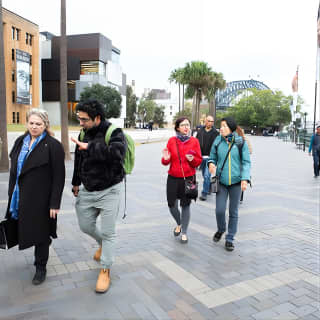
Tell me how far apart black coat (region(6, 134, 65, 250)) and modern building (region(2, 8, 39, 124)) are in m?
48.9

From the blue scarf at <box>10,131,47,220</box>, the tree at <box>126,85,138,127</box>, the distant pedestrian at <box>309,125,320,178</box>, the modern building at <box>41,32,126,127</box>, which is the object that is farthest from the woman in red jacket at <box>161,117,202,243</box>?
the tree at <box>126,85,138,127</box>

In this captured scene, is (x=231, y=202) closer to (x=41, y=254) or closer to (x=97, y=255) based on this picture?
(x=97, y=255)

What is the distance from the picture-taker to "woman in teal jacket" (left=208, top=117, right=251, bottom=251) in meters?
4.02

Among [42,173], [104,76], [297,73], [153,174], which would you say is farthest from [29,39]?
[42,173]

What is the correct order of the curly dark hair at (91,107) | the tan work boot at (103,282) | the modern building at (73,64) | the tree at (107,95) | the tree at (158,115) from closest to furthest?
the curly dark hair at (91,107), the tan work boot at (103,282), the tree at (107,95), the modern building at (73,64), the tree at (158,115)

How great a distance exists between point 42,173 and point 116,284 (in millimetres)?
1254

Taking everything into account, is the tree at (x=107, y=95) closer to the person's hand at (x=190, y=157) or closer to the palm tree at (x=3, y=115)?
the palm tree at (x=3, y=115)

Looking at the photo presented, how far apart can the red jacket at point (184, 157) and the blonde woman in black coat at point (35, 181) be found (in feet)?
5.04

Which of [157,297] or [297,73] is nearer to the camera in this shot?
[157,297]

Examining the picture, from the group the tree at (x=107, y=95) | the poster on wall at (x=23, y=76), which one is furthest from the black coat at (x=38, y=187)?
the poster on wall at (x=23, y=76)

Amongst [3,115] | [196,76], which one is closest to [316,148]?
[3,115]

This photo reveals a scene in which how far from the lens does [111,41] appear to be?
63312mm

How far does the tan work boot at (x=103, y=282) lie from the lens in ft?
9.71

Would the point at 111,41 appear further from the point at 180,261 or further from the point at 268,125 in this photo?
the point at 180,261
